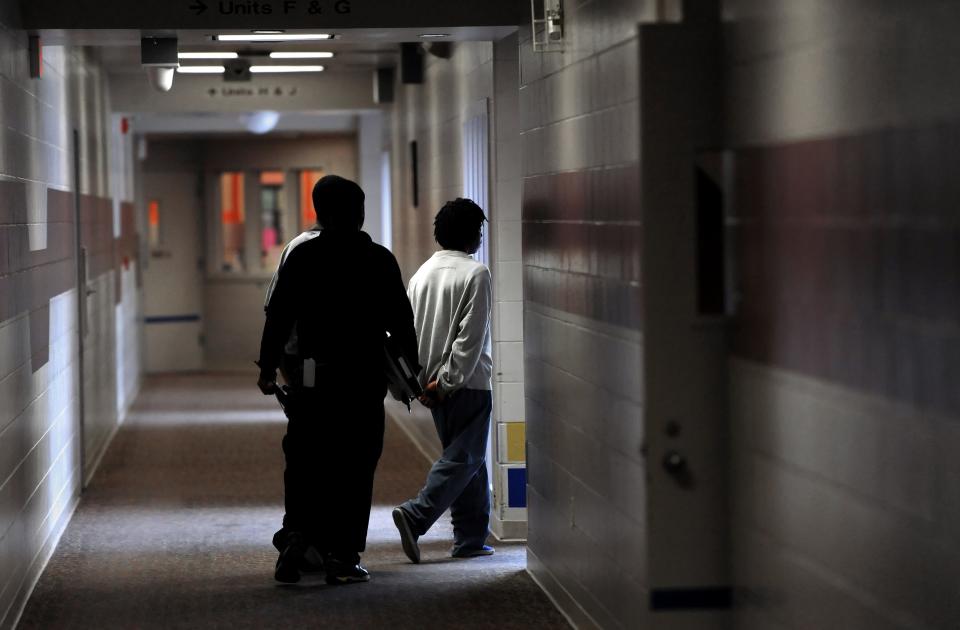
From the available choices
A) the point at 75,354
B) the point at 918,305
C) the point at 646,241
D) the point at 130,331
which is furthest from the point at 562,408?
the point at 130,331

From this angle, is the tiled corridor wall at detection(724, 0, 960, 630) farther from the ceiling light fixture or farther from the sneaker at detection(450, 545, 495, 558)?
the ceiling light fixture

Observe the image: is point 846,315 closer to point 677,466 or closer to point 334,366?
point 677,466

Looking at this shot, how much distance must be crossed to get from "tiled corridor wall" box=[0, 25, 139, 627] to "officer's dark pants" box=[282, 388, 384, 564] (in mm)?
1003

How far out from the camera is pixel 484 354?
226 inches

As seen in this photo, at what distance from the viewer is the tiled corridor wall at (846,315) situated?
7.58 ft

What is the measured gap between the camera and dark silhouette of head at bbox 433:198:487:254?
5.82 meters

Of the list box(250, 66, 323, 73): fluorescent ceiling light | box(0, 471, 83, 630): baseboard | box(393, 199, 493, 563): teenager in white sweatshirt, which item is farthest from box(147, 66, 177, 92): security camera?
box(393, 199, 493, 563): teenager in white sweatshirt

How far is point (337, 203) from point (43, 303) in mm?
1540

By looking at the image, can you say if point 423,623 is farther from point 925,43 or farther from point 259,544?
point 925,43

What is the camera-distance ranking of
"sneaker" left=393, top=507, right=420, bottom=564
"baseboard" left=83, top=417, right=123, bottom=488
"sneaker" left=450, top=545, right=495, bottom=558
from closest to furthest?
"sneaker" left=393, top=507, right=420, bottom=564 → "sneaker" left=450, top=545, right=495, bottom=558 → "baseboard" left=83, top=417, right=123, bottom=488

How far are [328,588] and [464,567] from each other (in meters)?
0.61

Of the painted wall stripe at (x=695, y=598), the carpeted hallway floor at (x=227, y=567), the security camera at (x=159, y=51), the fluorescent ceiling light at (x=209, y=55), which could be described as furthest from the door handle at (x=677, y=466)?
the fluorescent ceiling light at (x=209, y=55)

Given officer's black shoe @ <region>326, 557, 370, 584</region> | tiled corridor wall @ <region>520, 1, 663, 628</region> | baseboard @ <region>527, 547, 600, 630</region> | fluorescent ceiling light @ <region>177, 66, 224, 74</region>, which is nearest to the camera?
tiled corridor wall @ <region>520, 1, 663, 628</region>

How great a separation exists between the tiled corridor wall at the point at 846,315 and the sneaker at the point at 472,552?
103 inches
